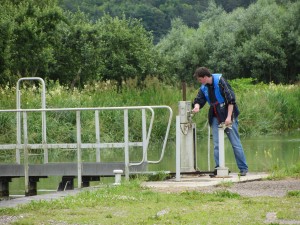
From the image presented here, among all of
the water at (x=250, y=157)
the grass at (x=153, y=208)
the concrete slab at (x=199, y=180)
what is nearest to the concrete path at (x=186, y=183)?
the concrete slab at (x=199, y=180)

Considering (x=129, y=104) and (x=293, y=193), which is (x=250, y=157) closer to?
(x=129, y=104)

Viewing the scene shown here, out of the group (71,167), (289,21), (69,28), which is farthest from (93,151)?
(289,21)

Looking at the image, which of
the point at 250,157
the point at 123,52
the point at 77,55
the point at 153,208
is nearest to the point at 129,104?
the point at 250,157

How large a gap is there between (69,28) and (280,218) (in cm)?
4105

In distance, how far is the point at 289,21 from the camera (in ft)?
212

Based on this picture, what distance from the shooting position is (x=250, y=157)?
25.1m

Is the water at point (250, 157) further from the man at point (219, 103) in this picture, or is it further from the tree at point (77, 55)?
the tree at point (77, 55)

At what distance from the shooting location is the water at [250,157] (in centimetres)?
2094

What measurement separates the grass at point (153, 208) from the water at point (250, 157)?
5.12 meters

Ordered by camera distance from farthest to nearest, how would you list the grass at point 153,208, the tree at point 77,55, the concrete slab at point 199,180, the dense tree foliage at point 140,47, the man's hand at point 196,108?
the tree at point 77,55, the dense tree foliage at point 140,47, the man's hand at point 196,108, the concrete slab at point 199,180, the grass at point 153,208

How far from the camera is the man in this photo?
55.4 feet

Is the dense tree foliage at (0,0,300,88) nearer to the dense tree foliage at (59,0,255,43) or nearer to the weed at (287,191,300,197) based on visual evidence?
the dense tree foliage at (59,0,255,43)

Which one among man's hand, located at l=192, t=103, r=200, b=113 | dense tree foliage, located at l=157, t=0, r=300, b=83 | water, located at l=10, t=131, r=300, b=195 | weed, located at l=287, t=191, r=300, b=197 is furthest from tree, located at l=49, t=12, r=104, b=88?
weed, located at l=287, t=191, r=300, b=197

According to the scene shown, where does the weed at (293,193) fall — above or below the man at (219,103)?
below
